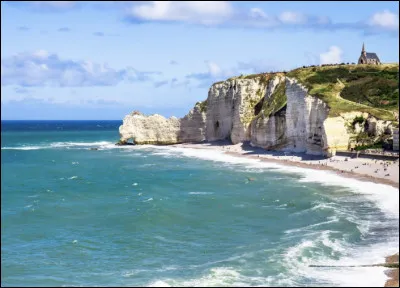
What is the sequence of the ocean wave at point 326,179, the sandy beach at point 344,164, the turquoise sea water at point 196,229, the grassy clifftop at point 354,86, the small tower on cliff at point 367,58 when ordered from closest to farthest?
the turquoise sea water at point 196,229, the ocean wave at point 326,179, the sandy beach at point 344,164, the grassy clifftop at point 354,86, the small tower on cliff at point 367,58

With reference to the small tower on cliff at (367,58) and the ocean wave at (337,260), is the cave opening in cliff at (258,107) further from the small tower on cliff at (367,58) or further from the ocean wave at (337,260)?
the ocean wave at (337,260)

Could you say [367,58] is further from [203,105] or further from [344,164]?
[344,164]

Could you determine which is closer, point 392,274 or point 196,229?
point 392,274

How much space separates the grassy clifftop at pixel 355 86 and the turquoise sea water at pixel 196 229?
55.0 ft

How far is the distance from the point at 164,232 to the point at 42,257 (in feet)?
31.1

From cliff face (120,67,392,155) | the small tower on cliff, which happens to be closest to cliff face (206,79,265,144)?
cliff face (120,67,392,155)

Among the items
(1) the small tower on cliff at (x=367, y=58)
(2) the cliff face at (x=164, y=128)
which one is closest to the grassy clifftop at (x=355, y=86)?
(1) the small tower on cliff at (x=367, y=58)

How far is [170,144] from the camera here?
4621 inches

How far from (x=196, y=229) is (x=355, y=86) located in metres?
58.2

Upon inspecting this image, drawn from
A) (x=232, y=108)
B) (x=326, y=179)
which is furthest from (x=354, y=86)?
(x=326, y=179)

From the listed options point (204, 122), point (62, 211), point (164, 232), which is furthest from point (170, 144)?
point (164, 232)

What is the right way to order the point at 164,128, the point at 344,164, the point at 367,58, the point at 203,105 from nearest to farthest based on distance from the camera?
1. the point at 344,164
2. the point at 203,105
3. the point at 367,58
4. the point at 164,128

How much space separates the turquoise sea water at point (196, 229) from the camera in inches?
1088

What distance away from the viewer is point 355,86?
87000mm
